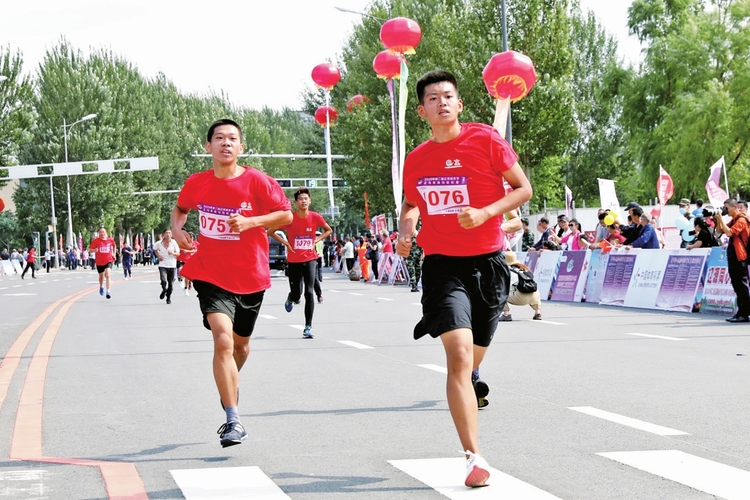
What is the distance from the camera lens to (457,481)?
5.32 metres

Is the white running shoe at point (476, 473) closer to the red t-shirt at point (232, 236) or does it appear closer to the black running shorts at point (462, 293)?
the black running shorts at point (462, 293)

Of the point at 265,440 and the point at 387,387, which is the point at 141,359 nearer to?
the point at 387,387

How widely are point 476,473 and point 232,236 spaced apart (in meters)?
A: 2.26

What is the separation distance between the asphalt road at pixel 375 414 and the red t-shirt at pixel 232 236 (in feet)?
3.09

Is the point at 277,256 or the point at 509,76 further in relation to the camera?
the point at 277,256

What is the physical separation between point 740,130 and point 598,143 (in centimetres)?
2159

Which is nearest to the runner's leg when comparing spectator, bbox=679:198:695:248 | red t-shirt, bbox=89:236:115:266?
spectator, bbox=679:198:695:248

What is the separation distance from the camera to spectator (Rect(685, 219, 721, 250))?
689 inches

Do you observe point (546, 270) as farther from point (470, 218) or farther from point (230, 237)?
point (470, 218)

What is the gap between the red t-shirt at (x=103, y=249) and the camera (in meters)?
28.0

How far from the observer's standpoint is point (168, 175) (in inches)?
3474

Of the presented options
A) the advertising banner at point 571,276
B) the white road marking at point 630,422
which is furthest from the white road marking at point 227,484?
the advertising banner at point 571,276

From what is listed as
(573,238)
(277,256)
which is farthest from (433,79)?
(277,256)

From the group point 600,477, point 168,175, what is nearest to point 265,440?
point 600,477
